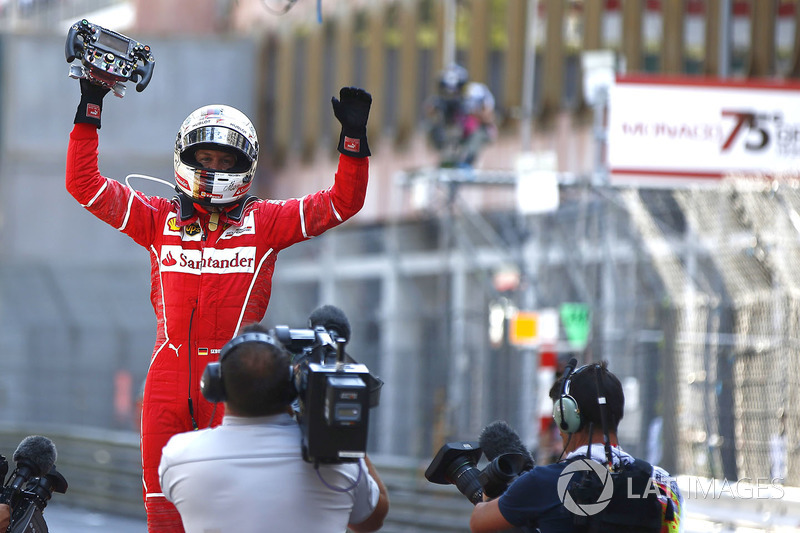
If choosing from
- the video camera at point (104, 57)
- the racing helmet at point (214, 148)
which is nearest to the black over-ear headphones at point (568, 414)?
the racing helmet at point (214, 148)

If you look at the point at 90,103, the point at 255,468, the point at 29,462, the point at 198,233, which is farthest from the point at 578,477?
Result: the point at 90,103

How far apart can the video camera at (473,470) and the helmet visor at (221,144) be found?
4.24 feet

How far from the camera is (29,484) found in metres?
4.82

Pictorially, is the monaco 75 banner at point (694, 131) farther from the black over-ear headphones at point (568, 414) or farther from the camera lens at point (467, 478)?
the black over-ear headphones at point (568, 414)

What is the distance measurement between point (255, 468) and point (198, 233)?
139 centimetres

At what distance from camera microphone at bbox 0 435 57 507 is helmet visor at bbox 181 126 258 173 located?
1157mm

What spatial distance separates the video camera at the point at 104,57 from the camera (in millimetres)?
4645

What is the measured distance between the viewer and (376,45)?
23859 mm

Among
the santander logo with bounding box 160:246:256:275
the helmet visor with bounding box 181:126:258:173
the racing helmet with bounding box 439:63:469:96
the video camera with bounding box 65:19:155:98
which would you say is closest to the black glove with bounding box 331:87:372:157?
the helmet visor with bounding box 181:126:258:173

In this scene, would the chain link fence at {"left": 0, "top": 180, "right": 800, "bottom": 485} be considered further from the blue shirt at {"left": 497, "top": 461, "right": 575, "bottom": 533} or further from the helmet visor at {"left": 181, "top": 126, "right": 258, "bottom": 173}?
the helmet visor at {"left": 181, "top": 126, "right": 258, "bottom": 173}

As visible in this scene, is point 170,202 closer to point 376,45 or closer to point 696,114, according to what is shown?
point 696,114

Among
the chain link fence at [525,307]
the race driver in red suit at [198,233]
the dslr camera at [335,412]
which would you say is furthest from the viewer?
the chain link fence at [525,307]

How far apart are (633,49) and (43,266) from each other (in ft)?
31.2

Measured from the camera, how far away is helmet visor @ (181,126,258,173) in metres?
4.84
